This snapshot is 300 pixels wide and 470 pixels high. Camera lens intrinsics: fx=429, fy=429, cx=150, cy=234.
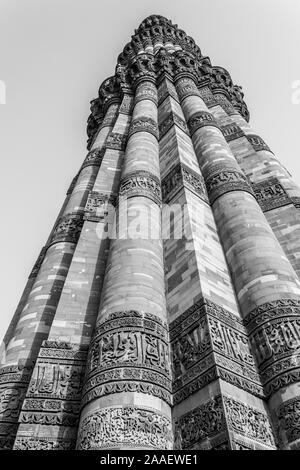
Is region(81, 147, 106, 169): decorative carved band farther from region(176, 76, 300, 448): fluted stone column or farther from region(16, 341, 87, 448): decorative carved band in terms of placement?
region(16, 341, 87, 448): decorative carved band

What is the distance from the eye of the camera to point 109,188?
10438 mm

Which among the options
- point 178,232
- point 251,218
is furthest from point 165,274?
point 251,218

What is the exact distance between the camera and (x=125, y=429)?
4.12 m

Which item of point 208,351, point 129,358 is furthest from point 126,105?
point 208,351

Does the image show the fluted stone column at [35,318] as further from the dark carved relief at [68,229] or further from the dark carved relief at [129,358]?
the dark carved relief at [129,358]

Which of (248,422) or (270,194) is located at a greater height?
(270,194)

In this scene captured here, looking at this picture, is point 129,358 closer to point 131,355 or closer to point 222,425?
point 131,355

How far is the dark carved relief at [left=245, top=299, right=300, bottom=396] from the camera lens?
182 inches

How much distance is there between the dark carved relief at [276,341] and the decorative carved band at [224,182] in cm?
332

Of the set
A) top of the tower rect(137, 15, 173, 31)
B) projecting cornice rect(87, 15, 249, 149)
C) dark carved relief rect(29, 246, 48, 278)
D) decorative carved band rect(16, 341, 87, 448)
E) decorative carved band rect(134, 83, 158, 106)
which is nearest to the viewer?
decorative carved band rect(16, 341, 87, 448)

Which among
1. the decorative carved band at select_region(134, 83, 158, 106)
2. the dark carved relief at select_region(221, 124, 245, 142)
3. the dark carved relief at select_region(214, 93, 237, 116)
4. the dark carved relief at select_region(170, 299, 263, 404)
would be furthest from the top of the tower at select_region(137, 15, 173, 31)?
the dark carved relief at select_region(170, 299, 263, 404)

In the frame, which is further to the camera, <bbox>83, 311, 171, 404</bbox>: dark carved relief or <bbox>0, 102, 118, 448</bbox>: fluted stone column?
<bbox>0, 102, 118, 448</bbox>: fluted stone column

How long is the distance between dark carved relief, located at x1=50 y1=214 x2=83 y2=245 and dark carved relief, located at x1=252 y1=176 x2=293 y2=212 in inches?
159

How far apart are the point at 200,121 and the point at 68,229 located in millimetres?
5222
